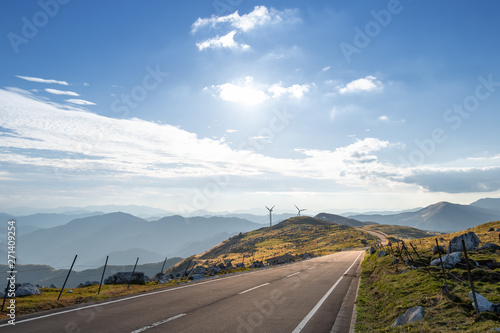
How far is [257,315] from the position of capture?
12.2m

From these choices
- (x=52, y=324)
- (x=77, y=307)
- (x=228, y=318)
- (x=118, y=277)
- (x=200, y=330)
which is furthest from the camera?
(x=118, y=277)

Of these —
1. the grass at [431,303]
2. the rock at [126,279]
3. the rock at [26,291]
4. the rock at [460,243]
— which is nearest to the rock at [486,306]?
the grass at [431,303]

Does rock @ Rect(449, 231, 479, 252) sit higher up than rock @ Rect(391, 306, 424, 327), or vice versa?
rock @ Rect(449, 231, 479, 252)

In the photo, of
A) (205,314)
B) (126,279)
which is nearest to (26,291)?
(126,279)

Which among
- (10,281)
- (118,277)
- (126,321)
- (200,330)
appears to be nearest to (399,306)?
(200,330)

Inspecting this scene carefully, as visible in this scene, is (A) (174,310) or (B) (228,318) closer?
(B) (228,318)

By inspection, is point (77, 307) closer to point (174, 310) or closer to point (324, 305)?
point (174, 310)

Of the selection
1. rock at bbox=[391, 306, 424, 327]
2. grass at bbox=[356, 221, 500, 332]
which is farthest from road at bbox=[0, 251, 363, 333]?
rock at bbox=[391, 306, 424, 327]

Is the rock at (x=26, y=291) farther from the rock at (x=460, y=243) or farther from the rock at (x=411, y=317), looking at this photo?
the rock at (x=460, y=243)

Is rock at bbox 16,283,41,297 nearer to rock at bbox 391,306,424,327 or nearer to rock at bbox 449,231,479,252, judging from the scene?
rock at bbox 391,306,424,327

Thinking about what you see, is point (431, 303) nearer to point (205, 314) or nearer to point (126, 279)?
point (205, 314)

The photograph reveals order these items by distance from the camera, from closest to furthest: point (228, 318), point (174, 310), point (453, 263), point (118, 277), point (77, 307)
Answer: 1. point (228, 318)
2. point (174, 310)
3. point (77, 307)
4. point (453, 263)
5. point (118, 277)

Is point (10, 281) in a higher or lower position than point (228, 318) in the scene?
higher

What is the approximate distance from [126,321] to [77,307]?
4733 millimetres
